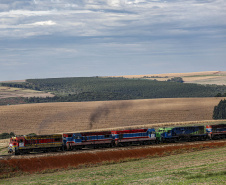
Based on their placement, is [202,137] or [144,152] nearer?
[144,152]

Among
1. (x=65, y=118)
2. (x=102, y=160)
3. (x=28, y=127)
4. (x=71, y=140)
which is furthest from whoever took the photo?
(x=65, y=118)

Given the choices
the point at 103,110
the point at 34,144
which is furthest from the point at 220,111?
the point at 34,144

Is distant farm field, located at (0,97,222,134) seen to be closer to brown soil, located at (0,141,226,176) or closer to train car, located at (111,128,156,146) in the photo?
train car, located at (111,128,156,146)

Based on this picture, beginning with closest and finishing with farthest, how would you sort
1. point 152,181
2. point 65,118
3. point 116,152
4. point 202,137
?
point 152,181 < point 116,152 < point 202,137 < point 65,118

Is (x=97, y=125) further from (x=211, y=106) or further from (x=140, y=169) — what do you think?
(x=140, y=169)

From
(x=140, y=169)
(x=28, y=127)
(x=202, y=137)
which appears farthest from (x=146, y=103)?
(x=140, y=169)

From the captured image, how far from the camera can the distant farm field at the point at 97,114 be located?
111625 mm

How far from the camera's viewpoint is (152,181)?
26578 millimetres

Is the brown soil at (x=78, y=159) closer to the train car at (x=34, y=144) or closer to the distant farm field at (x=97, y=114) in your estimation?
the train car at (x=34, y=144)

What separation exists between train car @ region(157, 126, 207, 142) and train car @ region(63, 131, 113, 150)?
10.5 meters

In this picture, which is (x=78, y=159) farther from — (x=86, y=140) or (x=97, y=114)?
(x=97, y=114)

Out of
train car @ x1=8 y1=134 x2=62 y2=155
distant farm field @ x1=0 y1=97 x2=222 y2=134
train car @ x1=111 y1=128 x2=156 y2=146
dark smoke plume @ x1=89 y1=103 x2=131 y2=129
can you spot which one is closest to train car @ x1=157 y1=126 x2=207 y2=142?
train car @ x1=111 y1=128 x2=156 y2=146

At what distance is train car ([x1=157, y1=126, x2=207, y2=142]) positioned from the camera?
63572 mm

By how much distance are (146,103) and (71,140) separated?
93498 millimetres
